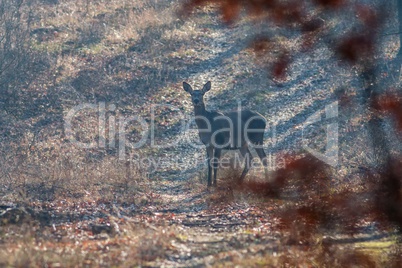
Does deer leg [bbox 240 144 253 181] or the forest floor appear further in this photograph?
deer leg [bbox 240 144 253 181]

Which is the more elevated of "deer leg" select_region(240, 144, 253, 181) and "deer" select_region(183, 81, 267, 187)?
"deer" select_region(183, 81, 267, 187)

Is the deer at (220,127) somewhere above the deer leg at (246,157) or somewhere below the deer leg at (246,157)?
above

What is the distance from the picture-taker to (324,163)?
1455cm

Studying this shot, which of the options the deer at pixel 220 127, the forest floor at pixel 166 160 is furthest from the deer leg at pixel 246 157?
the forest floor at pixel 166 160

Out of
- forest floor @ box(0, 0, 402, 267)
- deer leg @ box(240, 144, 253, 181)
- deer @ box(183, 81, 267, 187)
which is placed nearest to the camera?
forest floor @ box(0, 0, 402, 267)

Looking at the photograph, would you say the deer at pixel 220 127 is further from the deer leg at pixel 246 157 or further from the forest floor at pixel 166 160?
the forest floor at pixel 166 160

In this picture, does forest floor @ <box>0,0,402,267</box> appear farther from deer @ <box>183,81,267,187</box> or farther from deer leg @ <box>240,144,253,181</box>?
deer @ <box>183,81,267,187</box>

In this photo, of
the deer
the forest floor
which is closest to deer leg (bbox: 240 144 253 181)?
the deer

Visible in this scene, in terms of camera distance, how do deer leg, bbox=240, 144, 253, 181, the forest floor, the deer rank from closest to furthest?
the forest floor, deer leg, bbox=240, 144, 253, 181, the deer

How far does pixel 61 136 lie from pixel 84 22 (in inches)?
355

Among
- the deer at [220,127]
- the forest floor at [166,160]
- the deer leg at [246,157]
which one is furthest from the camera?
the deer at [220,127]

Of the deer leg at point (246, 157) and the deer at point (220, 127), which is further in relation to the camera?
the deer at point (220, 127)

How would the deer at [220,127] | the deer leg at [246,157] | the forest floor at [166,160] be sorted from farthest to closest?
the deer at [220,127] → the deer leg at [246,157] → the forest floor at [166,160]

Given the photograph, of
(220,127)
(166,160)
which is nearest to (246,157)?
(220,127)
